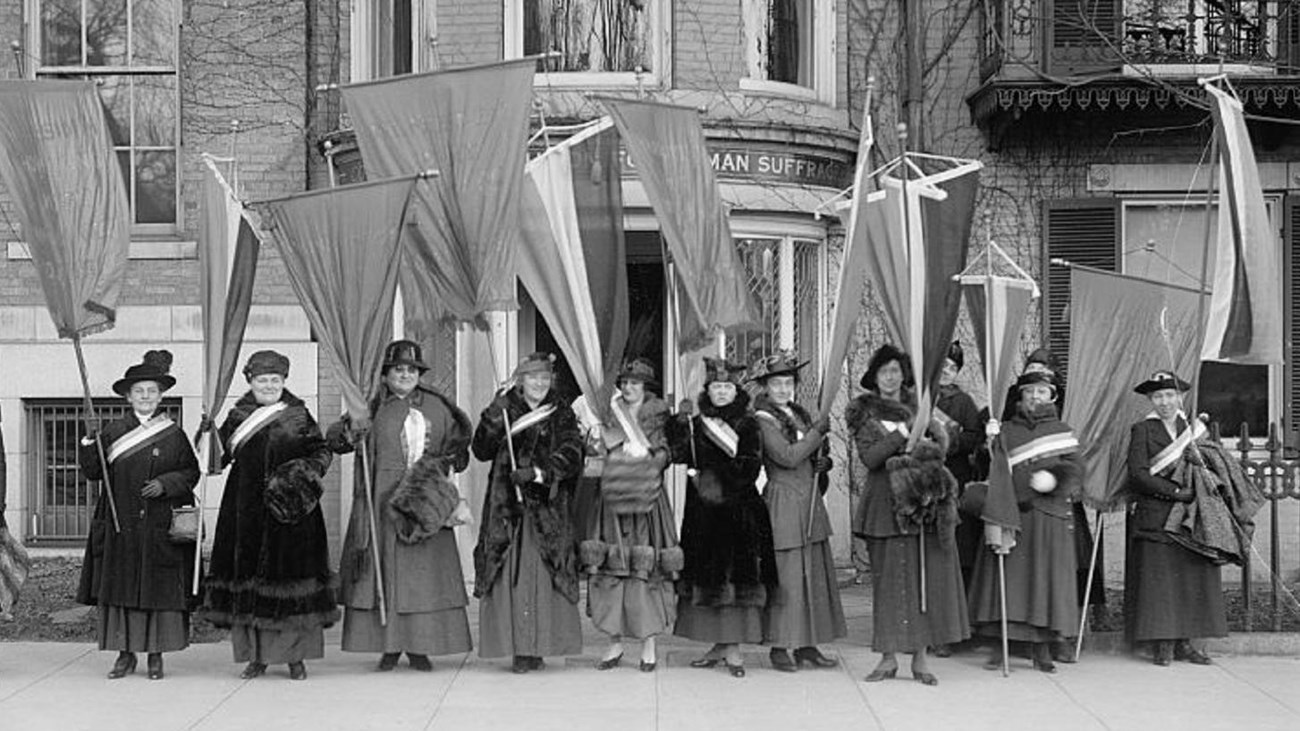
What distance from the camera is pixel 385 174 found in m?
9.82

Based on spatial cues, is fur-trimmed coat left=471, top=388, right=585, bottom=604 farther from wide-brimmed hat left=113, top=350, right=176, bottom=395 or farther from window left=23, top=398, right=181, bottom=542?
window left=23, top=398, right=181, bottom=542

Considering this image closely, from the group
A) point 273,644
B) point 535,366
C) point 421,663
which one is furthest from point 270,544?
point 535,366

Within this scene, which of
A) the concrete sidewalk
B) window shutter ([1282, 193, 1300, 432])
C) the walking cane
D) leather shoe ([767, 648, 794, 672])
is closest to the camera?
the concrete sidewalk

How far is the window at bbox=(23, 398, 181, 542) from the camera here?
1435 cm

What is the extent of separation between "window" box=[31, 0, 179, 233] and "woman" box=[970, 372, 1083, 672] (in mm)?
7367

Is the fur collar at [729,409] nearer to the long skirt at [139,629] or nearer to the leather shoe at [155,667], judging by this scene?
the long skirt at [139,629]

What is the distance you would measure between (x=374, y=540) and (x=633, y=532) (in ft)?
4.87

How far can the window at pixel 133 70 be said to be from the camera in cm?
1433

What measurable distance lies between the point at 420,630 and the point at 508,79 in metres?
3.15

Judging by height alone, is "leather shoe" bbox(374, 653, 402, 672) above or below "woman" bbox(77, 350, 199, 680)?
below

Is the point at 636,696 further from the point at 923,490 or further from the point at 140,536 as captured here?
the point at 140,536

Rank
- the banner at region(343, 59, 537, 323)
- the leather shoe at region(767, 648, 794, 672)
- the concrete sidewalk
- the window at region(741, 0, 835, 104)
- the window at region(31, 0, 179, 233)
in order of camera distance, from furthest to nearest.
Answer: the window at region(31, 0, 179, 233) → the window at region(741, 0, 835, 104) → the leather shoe at region(767, 648, 794, 672) → the banner at region(343, 59, 537, 323) → the concrete sidewalk

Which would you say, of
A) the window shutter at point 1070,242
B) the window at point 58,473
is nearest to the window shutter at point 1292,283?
the window shutter at point 1070,242

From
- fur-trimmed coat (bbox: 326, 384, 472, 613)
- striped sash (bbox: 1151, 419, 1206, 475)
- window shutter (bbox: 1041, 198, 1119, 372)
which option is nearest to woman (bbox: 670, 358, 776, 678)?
fur-trimmed coat (bbox: 326, 384, 472, 613)
